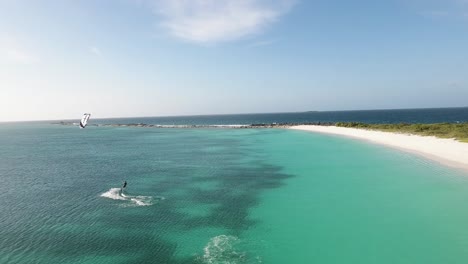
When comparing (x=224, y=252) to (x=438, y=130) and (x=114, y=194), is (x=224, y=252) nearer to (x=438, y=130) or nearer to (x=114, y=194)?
(x=114, y=194)

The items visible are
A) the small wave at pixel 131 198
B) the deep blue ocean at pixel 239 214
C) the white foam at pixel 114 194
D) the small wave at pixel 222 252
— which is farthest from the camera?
the white foam at pixel 114 194

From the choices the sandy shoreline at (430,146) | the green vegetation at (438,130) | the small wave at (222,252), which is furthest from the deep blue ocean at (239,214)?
the green vegetation at (438,130)

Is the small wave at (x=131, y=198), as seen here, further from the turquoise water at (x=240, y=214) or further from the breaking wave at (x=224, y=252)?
the breaking wave at (x=224, y=252)

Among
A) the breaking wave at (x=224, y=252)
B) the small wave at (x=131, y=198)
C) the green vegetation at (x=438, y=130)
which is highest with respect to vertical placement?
the green vegetation at (x=438, y=130)

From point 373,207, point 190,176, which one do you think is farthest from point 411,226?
point 190,176

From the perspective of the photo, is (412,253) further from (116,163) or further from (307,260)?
(116,163)

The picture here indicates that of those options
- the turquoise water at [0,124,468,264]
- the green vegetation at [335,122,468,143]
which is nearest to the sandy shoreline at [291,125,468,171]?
the green vegetation at [335,122,468,143]

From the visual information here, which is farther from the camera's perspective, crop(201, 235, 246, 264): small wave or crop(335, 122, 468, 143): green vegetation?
crop(335, 122, 468, 143): green vegetation

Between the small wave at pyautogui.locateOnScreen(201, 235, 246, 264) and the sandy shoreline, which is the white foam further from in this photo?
the sandy shoreline
